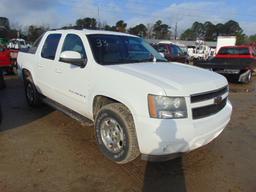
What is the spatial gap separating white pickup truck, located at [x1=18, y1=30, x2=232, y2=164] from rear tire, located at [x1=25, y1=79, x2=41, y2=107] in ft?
3.78

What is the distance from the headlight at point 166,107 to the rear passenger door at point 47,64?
260cm

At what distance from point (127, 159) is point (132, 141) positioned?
0.98 feet

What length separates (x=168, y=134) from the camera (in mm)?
3195

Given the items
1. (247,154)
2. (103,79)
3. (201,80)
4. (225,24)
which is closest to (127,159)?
(103,79)

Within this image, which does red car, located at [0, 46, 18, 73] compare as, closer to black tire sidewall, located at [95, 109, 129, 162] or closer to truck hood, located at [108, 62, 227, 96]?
black tire sidewall, located at [95, 109, 129, 162]

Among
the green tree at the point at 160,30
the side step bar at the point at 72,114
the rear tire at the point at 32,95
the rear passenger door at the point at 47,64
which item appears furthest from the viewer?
the green tree at the point at 160,30

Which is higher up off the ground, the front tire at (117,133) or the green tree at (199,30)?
the green tree at (199,30)

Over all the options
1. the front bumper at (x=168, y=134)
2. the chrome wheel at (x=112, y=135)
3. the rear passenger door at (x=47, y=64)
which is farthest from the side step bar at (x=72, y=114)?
the front bumper at (x=168, y=134)

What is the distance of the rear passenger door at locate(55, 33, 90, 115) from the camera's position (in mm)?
4316

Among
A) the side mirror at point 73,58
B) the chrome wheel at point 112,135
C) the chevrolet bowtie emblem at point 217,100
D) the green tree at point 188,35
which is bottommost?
the chrome wheel at point 112,135

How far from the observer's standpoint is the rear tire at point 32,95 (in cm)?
630

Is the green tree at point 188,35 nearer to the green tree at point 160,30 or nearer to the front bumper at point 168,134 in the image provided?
the green tree at point 160,30

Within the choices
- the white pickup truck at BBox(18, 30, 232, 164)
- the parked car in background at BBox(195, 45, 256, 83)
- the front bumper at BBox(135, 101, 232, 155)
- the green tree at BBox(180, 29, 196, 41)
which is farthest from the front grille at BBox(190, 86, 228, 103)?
the green tree at BBox(180, 29, 196, 41)

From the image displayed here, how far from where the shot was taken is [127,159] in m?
3.61
